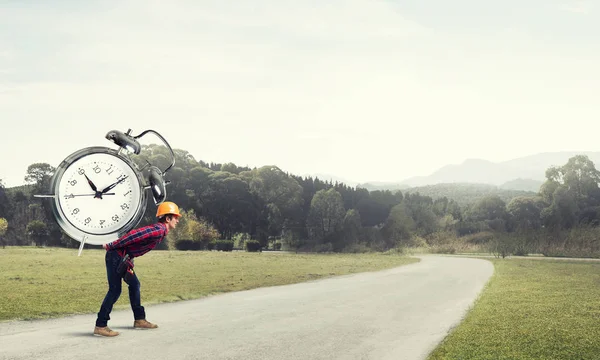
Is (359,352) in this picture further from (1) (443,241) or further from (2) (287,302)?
(1) (443,241)

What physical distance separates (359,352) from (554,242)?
161ft

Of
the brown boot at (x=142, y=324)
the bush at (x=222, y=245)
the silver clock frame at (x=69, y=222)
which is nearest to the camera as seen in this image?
the silver clock frame at (x=69, y=222)

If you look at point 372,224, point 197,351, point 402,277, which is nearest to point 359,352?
point 197,351

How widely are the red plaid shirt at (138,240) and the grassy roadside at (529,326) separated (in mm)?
5165

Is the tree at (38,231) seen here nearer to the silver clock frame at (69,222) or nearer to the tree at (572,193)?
the silver clock frame at (69,222)

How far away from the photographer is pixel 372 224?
4422 inches

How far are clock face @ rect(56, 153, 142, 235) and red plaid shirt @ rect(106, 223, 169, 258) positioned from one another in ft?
6.27

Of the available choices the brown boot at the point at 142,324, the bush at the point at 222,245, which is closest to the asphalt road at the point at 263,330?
the brown boot at the point at 142,324

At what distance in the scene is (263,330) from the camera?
11.5 meters

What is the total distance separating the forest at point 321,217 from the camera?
60.6 meters

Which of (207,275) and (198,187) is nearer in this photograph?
(207,275)

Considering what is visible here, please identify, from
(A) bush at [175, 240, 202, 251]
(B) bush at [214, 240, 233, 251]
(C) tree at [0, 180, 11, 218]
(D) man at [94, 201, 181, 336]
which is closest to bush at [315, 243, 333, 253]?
(B) bush at [214, 240, 233, 251]

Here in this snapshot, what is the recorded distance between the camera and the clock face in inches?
283

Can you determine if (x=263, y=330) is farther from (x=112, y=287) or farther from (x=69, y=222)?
(x=69, y=222)
